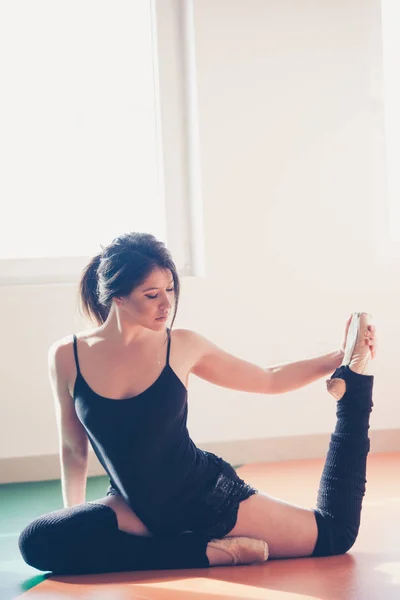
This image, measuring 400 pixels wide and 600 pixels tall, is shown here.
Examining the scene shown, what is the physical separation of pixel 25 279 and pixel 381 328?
1.59 meters

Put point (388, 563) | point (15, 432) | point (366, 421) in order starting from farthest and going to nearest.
Result: point (15, 432), point (366, 421), point (388, 563)

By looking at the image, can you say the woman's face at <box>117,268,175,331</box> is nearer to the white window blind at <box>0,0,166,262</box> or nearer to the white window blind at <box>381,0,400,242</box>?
the white window blind at <box>0,0,166,262</box>

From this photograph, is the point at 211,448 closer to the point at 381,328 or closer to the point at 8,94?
the point at 381,328

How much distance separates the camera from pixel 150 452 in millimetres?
2051

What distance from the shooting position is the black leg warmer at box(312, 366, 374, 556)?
7.04ft

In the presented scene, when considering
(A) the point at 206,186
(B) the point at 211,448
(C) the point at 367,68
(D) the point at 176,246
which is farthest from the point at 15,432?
(C) the point at 367,68

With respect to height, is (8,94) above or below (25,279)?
above

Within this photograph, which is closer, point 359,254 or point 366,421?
point 366,421

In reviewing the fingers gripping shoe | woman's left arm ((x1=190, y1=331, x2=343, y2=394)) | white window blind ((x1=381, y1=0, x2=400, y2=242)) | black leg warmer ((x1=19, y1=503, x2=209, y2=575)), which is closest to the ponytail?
woman's left arm ((x1=190, y1=331, x2=343, y2=394))

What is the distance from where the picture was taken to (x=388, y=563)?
2.06 meters

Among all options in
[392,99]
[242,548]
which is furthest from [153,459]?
[392,99]

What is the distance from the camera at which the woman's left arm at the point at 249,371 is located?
88.1 inches

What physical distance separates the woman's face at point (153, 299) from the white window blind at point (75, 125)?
1759 millimetres

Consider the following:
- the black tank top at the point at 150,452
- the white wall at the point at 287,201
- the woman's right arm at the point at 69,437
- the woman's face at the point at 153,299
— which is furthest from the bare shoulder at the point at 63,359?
the white wall at the point at 287,201
